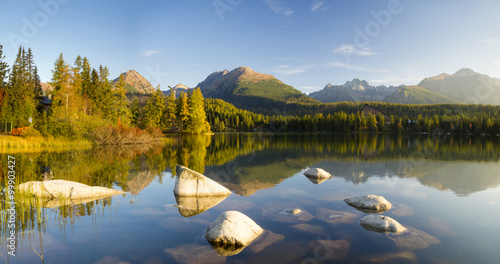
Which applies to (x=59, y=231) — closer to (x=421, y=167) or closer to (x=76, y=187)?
(x=76, y=187)

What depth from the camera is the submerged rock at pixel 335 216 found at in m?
9.11

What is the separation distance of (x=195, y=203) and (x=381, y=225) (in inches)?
289

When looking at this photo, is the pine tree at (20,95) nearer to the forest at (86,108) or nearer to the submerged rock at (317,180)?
the forest at (86,108)

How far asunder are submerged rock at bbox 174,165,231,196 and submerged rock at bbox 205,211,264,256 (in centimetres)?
452

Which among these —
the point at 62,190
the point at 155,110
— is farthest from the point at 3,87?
the point at 62,190

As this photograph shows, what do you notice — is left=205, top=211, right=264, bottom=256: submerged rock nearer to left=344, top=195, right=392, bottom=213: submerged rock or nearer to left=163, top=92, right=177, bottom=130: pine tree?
left=344, top=195, right=392, bottom=213: submerged rock

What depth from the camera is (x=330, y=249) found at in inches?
274

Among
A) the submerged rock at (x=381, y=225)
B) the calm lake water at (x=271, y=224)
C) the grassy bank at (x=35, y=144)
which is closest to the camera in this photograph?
the calm lake water at (x=271, y=224)

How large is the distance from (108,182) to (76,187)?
10.1 feet

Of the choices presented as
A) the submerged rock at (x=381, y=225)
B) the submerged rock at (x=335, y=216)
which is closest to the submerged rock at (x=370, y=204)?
the submerged rock at (x=335, y=216)

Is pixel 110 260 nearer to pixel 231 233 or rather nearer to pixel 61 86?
pixel 231 233

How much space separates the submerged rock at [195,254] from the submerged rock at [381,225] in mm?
5122

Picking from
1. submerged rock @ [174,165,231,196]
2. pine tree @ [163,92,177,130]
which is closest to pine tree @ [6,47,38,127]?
pine tree @ [163,92,177,130]

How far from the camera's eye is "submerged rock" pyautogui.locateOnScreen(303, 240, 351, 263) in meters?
6.50
